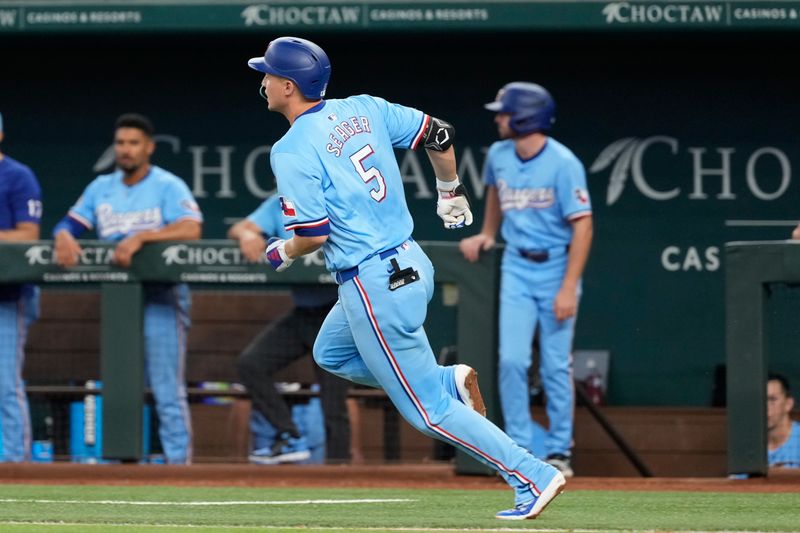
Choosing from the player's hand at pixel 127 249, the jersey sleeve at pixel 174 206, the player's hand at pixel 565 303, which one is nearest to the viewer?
the player's hand at pixel 565 303

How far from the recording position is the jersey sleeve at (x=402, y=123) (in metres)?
5.71

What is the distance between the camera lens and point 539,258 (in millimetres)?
7859

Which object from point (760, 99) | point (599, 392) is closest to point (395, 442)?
point (599, 392)

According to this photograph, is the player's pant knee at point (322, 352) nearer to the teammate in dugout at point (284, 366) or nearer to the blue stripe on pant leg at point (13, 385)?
the teammate in dugout at point (284, 366)

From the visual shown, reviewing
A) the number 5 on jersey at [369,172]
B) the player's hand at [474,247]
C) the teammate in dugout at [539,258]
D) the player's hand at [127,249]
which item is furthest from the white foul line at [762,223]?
the number 5 on jersey at [369,172]

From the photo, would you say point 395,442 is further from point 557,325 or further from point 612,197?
point 612,197

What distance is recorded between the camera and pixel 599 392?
930cm

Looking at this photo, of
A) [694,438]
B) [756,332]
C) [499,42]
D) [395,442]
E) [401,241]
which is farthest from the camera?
[499,42]

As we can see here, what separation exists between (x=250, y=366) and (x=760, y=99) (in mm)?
3558

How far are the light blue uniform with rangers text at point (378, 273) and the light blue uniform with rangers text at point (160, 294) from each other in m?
2.67

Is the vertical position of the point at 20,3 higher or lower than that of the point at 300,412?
higher

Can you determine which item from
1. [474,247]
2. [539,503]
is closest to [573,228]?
[474,247]

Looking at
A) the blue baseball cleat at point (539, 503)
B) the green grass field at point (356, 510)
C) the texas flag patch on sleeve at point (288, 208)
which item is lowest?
the green grass field at point (356, 510)

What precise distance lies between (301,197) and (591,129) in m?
4.64
